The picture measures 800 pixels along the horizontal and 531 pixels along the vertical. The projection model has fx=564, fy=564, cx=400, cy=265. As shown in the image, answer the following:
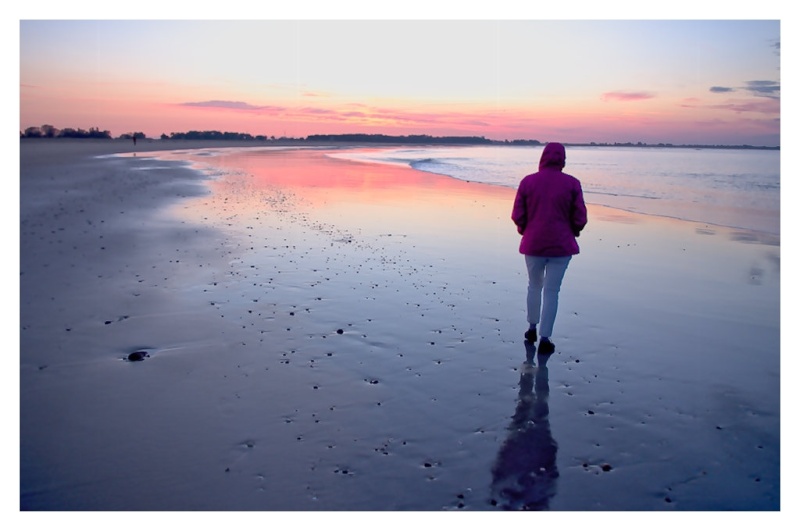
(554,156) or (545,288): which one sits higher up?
(554,156)

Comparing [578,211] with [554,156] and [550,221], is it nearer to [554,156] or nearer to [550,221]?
[550,221]

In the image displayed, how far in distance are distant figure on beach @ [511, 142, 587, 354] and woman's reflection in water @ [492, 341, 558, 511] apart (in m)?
1.29

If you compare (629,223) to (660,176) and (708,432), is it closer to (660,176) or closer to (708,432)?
(708,432)

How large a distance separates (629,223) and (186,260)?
1143 cm

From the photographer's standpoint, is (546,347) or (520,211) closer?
(546,347)

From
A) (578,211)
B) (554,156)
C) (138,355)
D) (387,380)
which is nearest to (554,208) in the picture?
(578,211)

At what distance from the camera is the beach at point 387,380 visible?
3918 millimetres

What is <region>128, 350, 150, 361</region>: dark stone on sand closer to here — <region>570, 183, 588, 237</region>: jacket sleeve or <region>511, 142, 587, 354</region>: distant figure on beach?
<region>511, 142, 587, 354</region>: distant figure on beach

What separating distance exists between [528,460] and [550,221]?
2.95 metres

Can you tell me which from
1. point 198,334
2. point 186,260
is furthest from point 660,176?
point 198,334

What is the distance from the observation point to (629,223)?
606 inches

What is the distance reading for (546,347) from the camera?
6352 mm

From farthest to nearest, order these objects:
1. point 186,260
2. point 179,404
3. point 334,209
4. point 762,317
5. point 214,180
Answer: point 214,180, point 334,209, point 186,260, point 762,317, point 179,404

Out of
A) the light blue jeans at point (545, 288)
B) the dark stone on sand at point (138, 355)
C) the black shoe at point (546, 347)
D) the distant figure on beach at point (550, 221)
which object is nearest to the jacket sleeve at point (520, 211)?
the distant figure on beach at point (550, 221)
